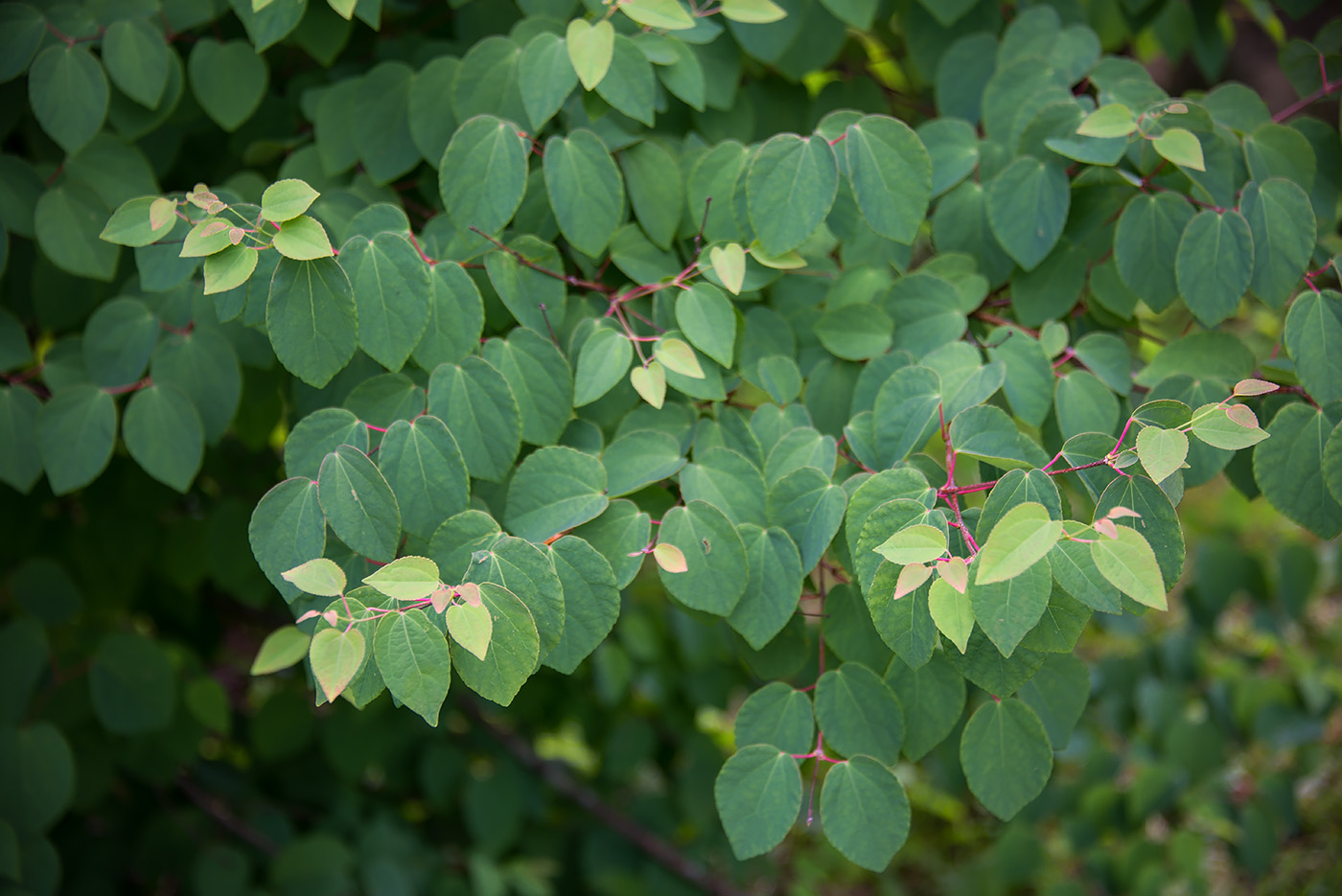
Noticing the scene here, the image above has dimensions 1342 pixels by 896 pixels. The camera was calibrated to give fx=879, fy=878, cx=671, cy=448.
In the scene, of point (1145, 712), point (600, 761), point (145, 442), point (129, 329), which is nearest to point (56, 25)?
point (129, 329)

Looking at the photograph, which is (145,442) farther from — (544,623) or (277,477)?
(544,623)

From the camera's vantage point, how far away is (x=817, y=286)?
1.36 m

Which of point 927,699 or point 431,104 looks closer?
point 927,699

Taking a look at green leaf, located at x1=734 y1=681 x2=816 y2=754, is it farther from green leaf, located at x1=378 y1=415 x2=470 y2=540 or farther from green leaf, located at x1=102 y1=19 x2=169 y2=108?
green leaf, located at x1=102 y1=19 x2=169 y2=108

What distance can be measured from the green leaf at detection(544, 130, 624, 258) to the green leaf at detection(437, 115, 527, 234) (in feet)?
0.18

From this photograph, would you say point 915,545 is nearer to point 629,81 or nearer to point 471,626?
point 471,626

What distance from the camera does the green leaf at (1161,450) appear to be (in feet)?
2.76

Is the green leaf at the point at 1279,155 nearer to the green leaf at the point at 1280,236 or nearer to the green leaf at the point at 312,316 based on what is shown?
the green leaf at the point at 1280,236

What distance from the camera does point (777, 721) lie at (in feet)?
3.53

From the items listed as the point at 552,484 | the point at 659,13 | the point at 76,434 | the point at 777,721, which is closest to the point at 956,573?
the point at 777,721

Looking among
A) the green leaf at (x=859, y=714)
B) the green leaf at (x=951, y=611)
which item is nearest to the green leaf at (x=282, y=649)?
the green leaf at (x=859, y=714)

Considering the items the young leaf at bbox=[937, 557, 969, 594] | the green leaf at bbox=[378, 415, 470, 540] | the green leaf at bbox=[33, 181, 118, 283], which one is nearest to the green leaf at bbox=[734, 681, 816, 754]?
the young leaf at bbox=[937, 557, 969, 594]

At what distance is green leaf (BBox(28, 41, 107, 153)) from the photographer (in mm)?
1198

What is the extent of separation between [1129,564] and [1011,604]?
0.11 m
